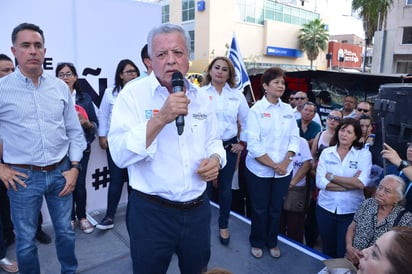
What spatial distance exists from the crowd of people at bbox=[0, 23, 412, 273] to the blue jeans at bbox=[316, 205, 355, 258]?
0.01 meters

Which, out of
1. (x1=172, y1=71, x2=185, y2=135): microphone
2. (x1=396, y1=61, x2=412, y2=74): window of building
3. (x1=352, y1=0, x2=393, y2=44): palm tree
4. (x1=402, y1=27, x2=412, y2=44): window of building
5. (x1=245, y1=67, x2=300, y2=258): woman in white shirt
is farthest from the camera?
(x1=396, y1=61, x2=412, y2=74): window of building

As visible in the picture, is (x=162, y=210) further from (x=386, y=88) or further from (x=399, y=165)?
(x=386, y=88)

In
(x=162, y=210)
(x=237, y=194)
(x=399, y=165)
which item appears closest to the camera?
(x=162, y=210)

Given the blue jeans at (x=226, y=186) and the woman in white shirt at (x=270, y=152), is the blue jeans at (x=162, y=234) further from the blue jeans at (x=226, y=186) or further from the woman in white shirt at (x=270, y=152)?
the blue jeans at (x=226, y=186)

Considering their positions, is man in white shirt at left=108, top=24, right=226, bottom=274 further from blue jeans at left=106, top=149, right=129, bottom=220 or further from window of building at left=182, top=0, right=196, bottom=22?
window of building at left=182, top=0, right=196, bottom=22

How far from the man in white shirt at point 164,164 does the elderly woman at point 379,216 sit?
1.38 metres

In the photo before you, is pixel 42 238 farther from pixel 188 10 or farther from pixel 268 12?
pixel 268 12

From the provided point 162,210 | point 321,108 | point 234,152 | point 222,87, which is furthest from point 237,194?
point 321,108

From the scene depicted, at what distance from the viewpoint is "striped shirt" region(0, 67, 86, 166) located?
2.11m

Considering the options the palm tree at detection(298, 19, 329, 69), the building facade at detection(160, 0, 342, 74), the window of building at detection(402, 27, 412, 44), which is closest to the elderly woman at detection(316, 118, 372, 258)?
the window of building at detection(402, 27, 412, 44)

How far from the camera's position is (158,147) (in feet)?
5.35

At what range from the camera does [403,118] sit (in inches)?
98.7

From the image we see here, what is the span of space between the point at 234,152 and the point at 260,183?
49cm

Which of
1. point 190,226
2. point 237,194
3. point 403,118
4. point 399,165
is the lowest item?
point 237,194
